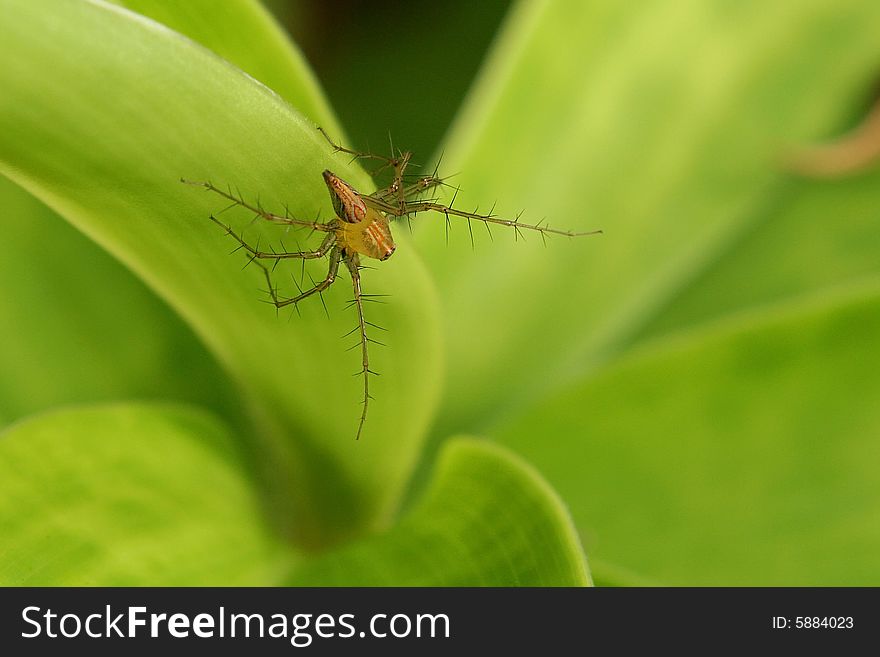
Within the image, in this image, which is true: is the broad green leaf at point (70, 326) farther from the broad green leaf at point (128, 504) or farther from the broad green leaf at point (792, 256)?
the broad green leaf at point (792, 256)

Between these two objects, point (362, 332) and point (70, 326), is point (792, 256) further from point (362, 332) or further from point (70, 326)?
point (70, 326)

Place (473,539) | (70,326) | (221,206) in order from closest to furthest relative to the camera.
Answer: (221,206), (473,539), (70,326)

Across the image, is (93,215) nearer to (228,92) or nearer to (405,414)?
(228,92)

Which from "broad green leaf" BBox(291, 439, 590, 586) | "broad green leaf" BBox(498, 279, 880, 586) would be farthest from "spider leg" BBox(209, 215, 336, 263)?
"broad green leaf" BBox(498, 279, 880, 586)

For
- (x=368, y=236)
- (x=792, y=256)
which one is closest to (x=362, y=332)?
(x=368, y=236)

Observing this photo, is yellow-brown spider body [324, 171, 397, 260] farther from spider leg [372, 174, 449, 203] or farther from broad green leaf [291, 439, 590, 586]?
broad green leaf [291, 439, 590, 586]

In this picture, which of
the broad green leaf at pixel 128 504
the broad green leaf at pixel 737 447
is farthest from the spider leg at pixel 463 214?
the broad green leaf at pixel 128 504
